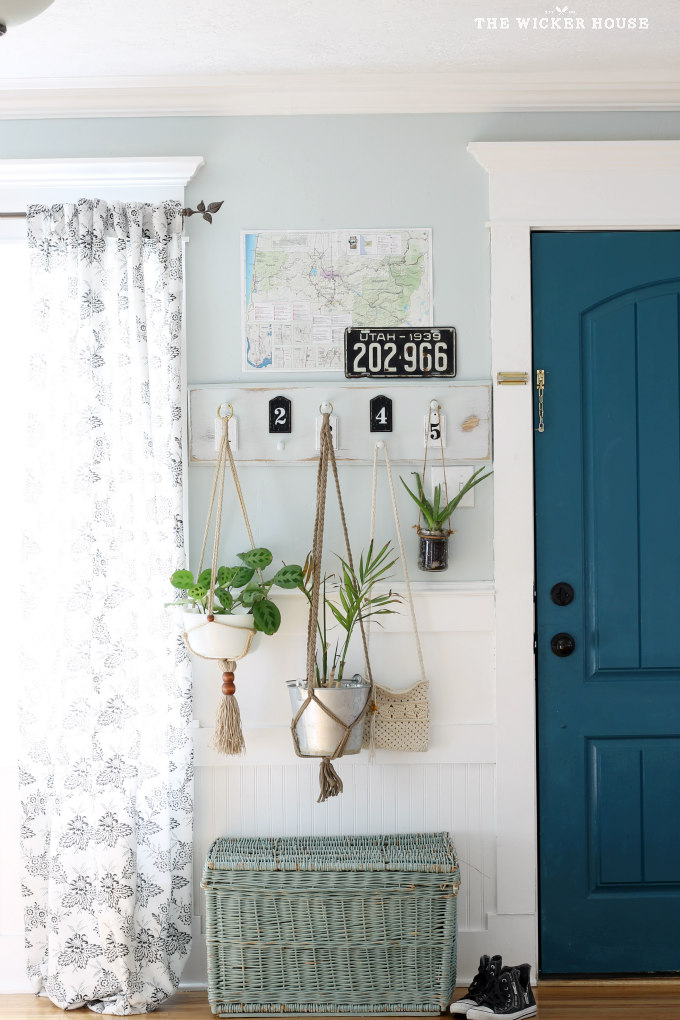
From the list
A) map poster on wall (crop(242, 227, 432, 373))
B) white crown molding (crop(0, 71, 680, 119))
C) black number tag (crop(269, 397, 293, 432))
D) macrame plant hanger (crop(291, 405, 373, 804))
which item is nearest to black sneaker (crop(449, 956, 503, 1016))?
macrame plant hanger (crop(291, 405, 373, 804))

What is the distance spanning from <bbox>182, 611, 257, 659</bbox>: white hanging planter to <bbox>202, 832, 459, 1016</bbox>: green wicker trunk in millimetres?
554

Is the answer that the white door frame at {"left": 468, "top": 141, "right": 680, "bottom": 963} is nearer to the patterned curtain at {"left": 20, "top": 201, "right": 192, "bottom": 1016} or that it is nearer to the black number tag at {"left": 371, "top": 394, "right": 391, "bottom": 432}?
the black number tag at {"left": 371, "top": 394, "right": 391, "bottom": 432}

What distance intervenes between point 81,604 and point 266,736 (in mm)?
646

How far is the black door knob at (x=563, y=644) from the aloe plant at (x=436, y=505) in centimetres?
46

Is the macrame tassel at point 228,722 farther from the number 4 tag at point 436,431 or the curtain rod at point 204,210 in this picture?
the curtain rod at point 204,210

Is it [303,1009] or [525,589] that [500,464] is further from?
[303,1009]

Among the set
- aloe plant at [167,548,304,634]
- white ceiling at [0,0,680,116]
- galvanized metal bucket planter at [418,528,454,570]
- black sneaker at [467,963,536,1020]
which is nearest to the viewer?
white ceiling at [0,0,680,116]

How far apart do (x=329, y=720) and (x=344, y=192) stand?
1.49 metres

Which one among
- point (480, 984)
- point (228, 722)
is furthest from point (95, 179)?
point (480, 984)

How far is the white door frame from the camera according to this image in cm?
244

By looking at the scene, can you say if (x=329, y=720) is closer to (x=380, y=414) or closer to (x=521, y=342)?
(x=380, y=414)

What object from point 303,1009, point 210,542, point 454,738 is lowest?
point 303,1009

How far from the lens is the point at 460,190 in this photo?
8.13ft

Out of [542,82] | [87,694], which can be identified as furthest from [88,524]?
[542,82]
